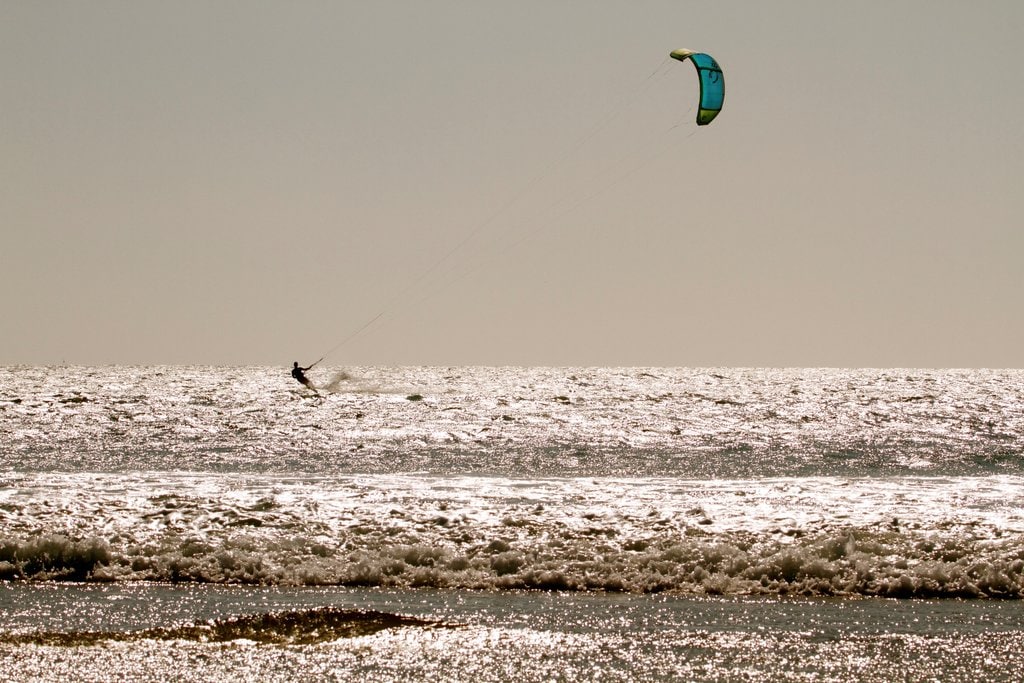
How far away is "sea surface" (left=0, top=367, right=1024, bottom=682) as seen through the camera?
8977mm

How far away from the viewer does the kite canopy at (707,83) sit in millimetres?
20922

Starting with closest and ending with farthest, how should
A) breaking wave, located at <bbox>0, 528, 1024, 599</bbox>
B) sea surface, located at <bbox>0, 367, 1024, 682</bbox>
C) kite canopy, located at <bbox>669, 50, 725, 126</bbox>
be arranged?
sea surface, located at <bbox>0, 367, 1024, 682</bbox>
breaking wave, located at <bbox>0, 528, 1024, 599</bbox>
kite canopy, located at <bbox>669, 50, 725, 126</bbox>

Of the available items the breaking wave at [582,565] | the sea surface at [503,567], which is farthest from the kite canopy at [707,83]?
the breaking wave at [582,565]

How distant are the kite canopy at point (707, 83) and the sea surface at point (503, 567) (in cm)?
696

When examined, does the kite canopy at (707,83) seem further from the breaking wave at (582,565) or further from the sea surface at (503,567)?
the breaking wave at (582,565)

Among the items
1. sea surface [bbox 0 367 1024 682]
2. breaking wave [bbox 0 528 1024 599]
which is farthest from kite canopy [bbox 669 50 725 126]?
breaking wave [bbox 0 528 1024 599]

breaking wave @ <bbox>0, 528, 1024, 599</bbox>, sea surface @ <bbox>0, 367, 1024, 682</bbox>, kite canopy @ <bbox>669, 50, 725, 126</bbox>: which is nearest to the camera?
sea surface @ <bbox>0, 367, 1024, 682</bbox>

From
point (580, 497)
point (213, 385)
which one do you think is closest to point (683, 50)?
point (580, 497)

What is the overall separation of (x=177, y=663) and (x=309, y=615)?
1.99 m

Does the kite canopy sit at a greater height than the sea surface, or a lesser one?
greater

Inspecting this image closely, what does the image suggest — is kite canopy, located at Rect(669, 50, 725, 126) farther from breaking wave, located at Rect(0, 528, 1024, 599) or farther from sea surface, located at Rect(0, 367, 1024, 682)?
breaking wave, located at Rect(0, 528, 1024, 599)

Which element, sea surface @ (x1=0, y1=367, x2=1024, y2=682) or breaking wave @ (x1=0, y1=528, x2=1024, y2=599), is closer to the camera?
sea surface @ (x1=0, y1=367, x2=1024, y2=682)

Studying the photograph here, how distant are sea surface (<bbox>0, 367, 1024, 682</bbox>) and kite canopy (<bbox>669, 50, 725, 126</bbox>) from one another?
274 inches

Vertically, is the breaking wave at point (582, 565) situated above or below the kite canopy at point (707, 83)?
below
